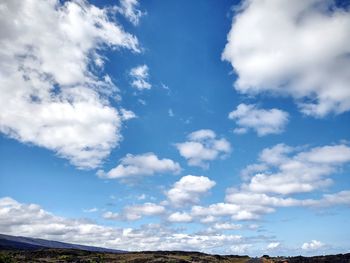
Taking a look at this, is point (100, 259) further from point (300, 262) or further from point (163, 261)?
point (300, 262)

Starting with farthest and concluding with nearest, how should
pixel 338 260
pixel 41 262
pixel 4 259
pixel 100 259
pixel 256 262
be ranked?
pixel 100 259, pixel 41 262, pixel 338 260, pixel 256 262, pixel 4 259

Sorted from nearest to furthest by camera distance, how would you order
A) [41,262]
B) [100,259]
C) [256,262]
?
[256,262] < [41,262] < [100,259]

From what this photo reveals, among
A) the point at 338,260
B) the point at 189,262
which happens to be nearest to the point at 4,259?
the point at 189,262

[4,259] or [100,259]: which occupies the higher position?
[100,259]

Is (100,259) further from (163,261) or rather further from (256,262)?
(256,262)

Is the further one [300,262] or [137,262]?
[137,262]

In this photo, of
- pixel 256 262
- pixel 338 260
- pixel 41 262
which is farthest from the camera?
pixel 41 262

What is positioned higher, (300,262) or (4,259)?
(300,262)

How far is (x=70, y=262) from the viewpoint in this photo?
122 metres

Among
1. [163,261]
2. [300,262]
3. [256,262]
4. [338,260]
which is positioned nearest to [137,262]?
[163,261]

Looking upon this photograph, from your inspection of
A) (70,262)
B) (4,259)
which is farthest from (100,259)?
(4,259)

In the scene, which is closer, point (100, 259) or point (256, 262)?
point (256, 262)

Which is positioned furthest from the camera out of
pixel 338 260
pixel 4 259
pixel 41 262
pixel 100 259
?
pixel 100 259

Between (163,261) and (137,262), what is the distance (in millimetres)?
8678
